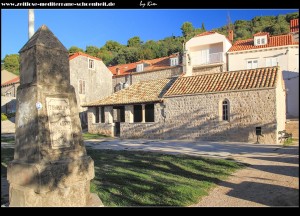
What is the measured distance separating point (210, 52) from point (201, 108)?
14485 millimetres

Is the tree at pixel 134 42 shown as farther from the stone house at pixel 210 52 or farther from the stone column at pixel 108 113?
the stone house at pixel 210 52

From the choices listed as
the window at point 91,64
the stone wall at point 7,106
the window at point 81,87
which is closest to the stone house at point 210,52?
the window at point 81,87

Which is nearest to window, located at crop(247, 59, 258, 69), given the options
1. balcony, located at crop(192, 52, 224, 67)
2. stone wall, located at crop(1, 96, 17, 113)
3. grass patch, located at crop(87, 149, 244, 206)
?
balcony, located at crop(192, 52, 224, 67)

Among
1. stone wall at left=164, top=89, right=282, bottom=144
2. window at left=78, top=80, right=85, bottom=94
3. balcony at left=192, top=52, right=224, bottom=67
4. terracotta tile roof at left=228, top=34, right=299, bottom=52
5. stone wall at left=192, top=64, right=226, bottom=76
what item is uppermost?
terracotta tile roof at left=228, top=34, right=299, bottom=52

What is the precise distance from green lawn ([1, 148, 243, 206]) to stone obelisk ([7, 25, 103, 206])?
0.74 metres

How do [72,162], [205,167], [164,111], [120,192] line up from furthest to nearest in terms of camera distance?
[164,111], [205,167], [120,192], [72,162]

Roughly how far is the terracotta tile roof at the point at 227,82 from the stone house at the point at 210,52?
29.8ft

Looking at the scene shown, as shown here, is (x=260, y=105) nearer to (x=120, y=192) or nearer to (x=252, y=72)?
(x=252, y=72)

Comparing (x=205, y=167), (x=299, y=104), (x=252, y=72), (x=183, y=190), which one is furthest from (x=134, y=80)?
(x=299, y=104)

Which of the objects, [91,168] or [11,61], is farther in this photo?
[11,61]

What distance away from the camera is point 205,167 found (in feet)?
28.3

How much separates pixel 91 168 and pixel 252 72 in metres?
16.6

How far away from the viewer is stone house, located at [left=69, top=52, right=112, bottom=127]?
26.9 ft

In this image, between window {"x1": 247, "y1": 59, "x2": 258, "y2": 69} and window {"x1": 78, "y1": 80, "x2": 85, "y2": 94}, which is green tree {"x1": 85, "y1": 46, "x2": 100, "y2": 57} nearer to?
window {"x1": 78, "y1": 80, "x2": 85, "y2": 94}
